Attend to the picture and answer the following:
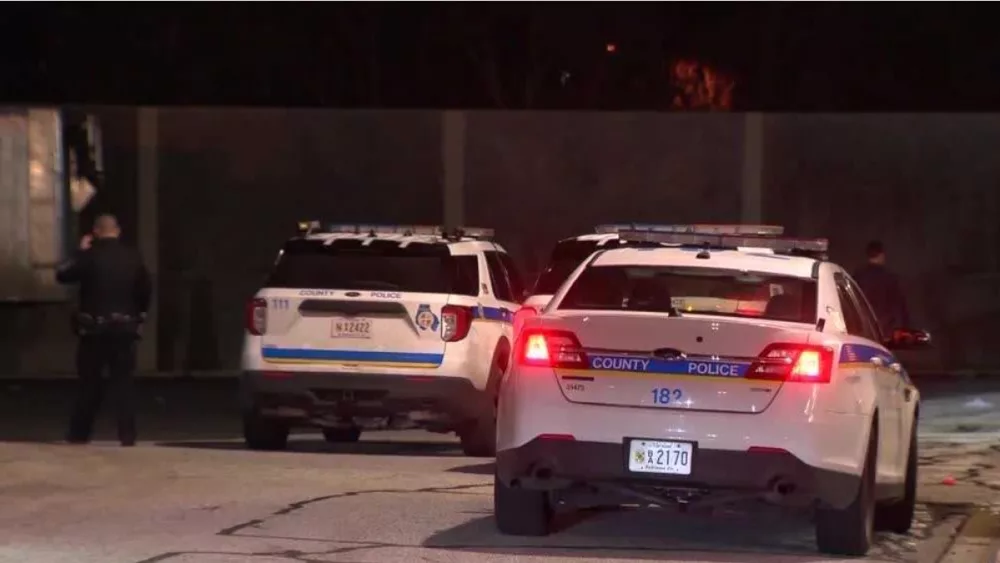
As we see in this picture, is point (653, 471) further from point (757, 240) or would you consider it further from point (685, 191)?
point (685, 191)

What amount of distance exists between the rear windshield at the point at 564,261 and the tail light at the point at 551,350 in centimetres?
552

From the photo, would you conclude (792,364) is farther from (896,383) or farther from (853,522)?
(896,383)

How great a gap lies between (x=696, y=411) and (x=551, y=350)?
0.80 meters

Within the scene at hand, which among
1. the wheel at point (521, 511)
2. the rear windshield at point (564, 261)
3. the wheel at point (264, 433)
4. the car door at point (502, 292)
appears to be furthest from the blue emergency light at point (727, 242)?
the wheel at point (264, 433)

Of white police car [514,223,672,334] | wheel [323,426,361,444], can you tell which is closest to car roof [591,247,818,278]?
white police car [514,223,672,334]

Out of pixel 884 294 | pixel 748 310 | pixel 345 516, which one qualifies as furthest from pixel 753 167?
pixel 345 516

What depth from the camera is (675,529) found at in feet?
34.3

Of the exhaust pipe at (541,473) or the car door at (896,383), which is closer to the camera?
the exhaust pipe at (541,473)

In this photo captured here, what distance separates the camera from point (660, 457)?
894 cm

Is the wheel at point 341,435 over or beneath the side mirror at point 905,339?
beneath

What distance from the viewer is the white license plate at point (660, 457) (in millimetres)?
8906

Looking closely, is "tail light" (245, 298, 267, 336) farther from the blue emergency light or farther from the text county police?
the text county police

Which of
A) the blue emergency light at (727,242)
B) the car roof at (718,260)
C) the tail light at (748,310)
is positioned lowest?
the tail light at (748,310)

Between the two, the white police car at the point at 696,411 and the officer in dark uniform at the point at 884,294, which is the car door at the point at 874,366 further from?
the officer in dark uniform at the point at 884,294
